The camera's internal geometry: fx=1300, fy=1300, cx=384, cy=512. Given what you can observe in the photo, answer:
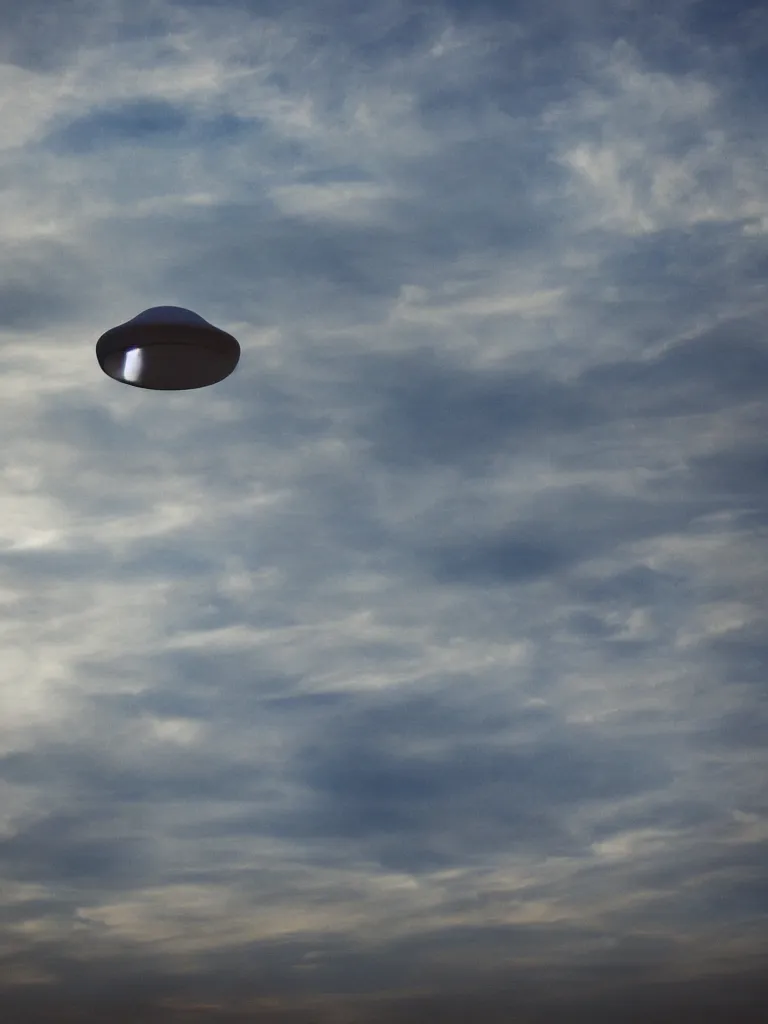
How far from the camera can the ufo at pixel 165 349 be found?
13.7 metres

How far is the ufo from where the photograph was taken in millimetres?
13680

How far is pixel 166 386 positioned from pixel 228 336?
1.01 meters

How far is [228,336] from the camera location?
1393 centimetres

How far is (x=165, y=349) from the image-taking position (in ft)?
45.2

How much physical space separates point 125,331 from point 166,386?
0.91 m

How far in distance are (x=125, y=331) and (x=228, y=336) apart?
42.6 inches

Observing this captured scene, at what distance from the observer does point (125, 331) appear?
1373 centimetres

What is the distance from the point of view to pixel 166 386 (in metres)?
14.4
